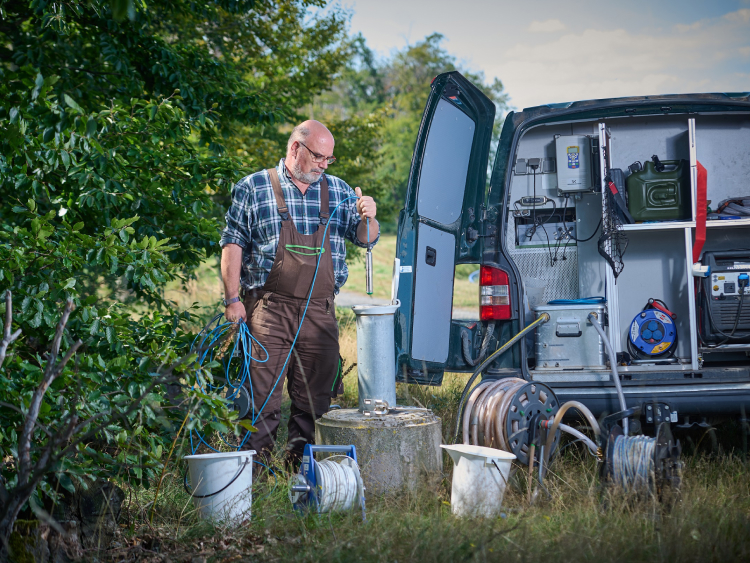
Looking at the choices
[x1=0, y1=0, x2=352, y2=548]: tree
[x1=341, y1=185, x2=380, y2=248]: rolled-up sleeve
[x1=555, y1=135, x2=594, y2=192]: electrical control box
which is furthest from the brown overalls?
[x1=555, y1=135, x2=594, y2=192]: electrical control box

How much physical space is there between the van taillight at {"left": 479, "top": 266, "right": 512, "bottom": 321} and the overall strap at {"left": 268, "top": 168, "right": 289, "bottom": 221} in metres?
1.26

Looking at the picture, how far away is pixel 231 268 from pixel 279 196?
503mm

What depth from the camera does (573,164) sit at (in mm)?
5250

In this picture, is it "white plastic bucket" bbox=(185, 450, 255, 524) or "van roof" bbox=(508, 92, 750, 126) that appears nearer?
"white plastic bucket" bbox=(185, 450, 255, 524)

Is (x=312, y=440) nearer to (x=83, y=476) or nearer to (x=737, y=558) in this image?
(x=83, y=476)

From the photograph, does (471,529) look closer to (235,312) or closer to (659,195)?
(235,312)

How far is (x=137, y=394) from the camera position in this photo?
324cm

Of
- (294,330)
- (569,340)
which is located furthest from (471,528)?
(569,340)

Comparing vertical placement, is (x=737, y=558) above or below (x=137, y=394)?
below

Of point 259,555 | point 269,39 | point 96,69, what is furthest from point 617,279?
point 269,39

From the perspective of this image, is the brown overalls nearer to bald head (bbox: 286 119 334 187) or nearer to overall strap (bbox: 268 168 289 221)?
overall strap (bbox: 268 168 289 221)

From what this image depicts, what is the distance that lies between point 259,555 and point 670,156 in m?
4.27

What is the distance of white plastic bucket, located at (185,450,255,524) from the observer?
330cm

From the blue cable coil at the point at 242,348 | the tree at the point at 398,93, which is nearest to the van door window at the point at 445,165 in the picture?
the blue cable coil at the point at 242,348
